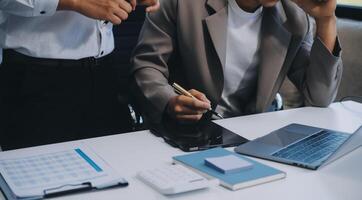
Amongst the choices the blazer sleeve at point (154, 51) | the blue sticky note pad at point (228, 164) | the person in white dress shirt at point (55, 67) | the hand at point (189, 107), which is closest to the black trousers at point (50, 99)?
the person in white dress shirt at point (55, 67)

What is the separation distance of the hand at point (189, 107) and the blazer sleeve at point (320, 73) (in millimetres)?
489

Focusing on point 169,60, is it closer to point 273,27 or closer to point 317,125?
point 273,27

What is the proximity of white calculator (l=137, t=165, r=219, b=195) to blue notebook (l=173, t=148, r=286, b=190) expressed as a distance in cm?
3

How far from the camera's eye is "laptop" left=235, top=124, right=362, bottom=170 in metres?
1.11

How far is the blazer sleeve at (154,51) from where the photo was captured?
5.22 ft

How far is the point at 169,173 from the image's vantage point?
972 mm

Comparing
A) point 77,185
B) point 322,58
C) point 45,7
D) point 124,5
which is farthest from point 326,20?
point 77,185

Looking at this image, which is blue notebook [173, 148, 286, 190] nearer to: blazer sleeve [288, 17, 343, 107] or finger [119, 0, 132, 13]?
finger [119, 0, 132, 13]

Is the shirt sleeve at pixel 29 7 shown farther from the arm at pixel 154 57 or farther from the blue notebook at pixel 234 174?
the blue notebook at pixel 234 174

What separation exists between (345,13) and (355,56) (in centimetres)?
45

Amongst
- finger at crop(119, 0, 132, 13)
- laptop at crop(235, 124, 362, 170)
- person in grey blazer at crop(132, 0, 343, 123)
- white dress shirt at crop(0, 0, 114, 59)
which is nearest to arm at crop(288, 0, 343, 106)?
person in grey blazer at crop(132, 0, 343, 123)

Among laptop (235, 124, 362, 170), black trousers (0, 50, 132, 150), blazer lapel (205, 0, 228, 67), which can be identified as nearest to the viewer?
laptop (235, 124, 362, 170)

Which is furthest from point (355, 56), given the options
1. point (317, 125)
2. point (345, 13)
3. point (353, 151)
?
point (353, 151)

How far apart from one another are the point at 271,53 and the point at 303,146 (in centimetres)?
53
